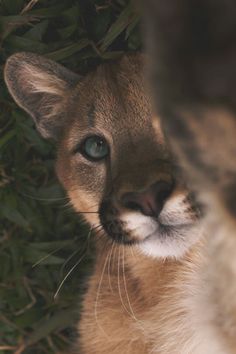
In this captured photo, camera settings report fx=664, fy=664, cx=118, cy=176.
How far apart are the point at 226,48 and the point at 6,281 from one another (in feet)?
6.47

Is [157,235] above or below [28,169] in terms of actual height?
above

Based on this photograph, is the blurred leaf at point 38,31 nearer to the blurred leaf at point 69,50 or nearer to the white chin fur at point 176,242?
the blurred leaf at point 69,50

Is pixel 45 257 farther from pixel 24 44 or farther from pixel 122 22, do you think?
pixel 122 22

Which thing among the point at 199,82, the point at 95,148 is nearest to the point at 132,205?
the point at 95,148

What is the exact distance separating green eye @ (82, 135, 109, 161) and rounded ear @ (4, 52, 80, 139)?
0.25 metres

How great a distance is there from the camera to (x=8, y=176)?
2350 millimetres

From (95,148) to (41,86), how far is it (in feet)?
1.25

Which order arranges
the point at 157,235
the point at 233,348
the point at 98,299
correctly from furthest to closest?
the point at 98,299, the point at 157,235, the point at 233,348

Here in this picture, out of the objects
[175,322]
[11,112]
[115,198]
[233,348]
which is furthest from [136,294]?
[11,112]

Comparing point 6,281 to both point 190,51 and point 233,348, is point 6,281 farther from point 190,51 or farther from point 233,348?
point 190,51

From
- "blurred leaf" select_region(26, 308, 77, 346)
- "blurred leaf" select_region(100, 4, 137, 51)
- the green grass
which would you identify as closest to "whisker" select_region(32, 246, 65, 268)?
the green grass

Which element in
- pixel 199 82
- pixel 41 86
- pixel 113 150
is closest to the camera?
pixel 199 82

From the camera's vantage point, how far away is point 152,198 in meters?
1.50

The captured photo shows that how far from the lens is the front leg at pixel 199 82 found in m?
0.60
